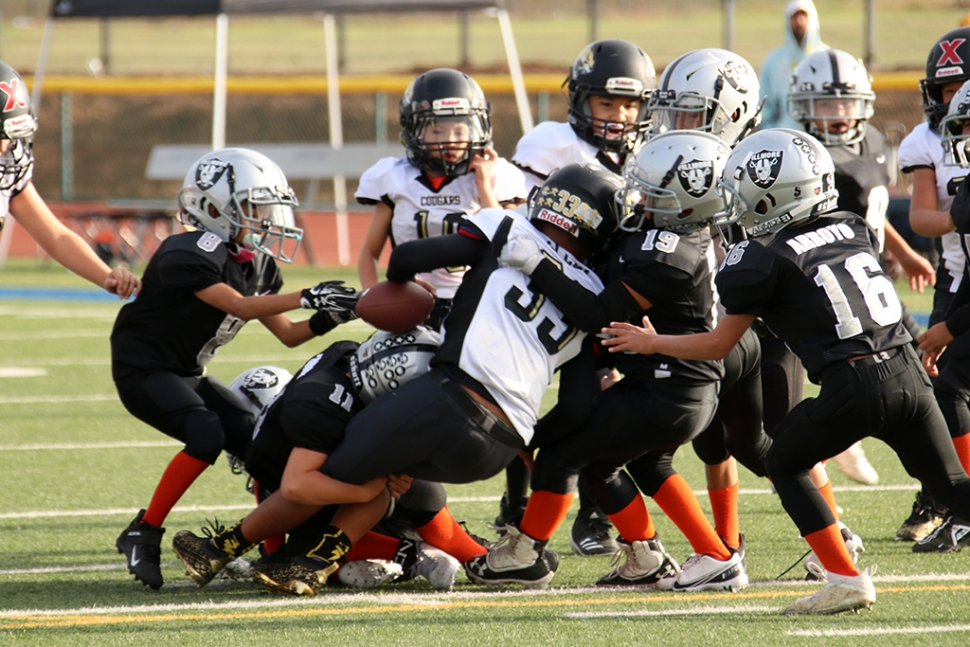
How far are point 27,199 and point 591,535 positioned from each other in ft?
8.30

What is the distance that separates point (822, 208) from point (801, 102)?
1.60 metres

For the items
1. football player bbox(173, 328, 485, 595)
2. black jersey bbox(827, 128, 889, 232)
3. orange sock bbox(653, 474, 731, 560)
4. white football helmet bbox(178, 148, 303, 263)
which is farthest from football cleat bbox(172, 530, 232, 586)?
black jersey bbox(827, 128, 889, 232)

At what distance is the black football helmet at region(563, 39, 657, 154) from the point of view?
4.97 meters

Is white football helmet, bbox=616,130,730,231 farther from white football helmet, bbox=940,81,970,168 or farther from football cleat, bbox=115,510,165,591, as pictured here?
football cleat, bbox=115,510,165,591

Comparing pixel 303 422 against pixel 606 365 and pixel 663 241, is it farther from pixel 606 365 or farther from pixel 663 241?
pixel 663 241

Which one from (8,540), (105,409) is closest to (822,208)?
(8,540)

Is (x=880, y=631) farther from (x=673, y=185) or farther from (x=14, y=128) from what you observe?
(x=14, y=128)

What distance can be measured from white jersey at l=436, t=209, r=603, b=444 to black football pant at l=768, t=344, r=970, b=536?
73cm

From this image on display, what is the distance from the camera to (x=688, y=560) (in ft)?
13.5

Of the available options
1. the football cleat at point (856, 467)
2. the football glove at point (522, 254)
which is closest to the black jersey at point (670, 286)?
the football glove at point (522, 254)

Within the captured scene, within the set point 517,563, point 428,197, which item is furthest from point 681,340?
point 428,197

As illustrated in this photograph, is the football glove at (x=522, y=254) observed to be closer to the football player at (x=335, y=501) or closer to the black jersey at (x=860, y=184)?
the football player at (x=335, y=501)

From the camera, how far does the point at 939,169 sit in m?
5.04

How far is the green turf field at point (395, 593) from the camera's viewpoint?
3.49 m
